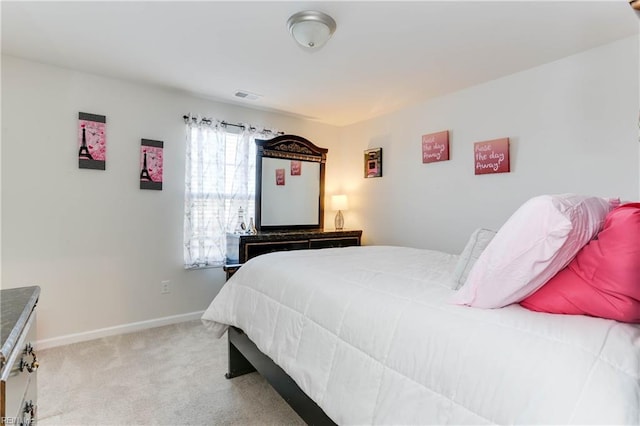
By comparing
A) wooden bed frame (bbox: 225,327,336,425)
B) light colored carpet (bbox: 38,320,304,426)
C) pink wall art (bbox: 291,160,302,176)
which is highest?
pink wall art (bbox: 291,160,302,176)

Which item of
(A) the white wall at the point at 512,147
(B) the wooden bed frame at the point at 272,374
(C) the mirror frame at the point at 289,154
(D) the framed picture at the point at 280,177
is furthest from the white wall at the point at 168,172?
(B) the wooden bed frame at the point at 272,374

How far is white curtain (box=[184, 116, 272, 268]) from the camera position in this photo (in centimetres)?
336

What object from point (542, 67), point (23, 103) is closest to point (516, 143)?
point (542, 67)

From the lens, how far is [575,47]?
2.29m

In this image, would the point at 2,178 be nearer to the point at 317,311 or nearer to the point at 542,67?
the point at 317,311

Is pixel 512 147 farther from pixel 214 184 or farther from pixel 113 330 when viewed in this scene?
pixel 113 330

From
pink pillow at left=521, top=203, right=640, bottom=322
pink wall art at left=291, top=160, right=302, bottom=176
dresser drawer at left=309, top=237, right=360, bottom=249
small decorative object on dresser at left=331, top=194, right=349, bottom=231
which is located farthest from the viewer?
small decorative object on dresser at left=331, top=194, right=349, bottom=231

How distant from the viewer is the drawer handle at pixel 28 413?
0.90 meters

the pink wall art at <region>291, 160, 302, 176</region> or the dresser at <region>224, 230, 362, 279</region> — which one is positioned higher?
the pink wall art at <region>291, 160, 302, 176</region>

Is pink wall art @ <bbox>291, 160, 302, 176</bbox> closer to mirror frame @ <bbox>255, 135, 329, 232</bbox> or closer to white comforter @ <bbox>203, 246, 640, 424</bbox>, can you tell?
mirror frame @ <bbox>255, 135, 329, 232</bbox>

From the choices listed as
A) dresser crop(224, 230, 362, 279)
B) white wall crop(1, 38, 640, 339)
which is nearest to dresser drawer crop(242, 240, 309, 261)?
dresser crop(224, 230, 362, 279)

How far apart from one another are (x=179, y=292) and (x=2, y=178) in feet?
5.58

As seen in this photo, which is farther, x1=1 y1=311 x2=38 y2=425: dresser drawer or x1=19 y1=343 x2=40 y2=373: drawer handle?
x1=19 y1=343 x2=40 y2=373: drawer handle

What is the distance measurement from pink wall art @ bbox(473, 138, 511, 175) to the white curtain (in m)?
2.30
